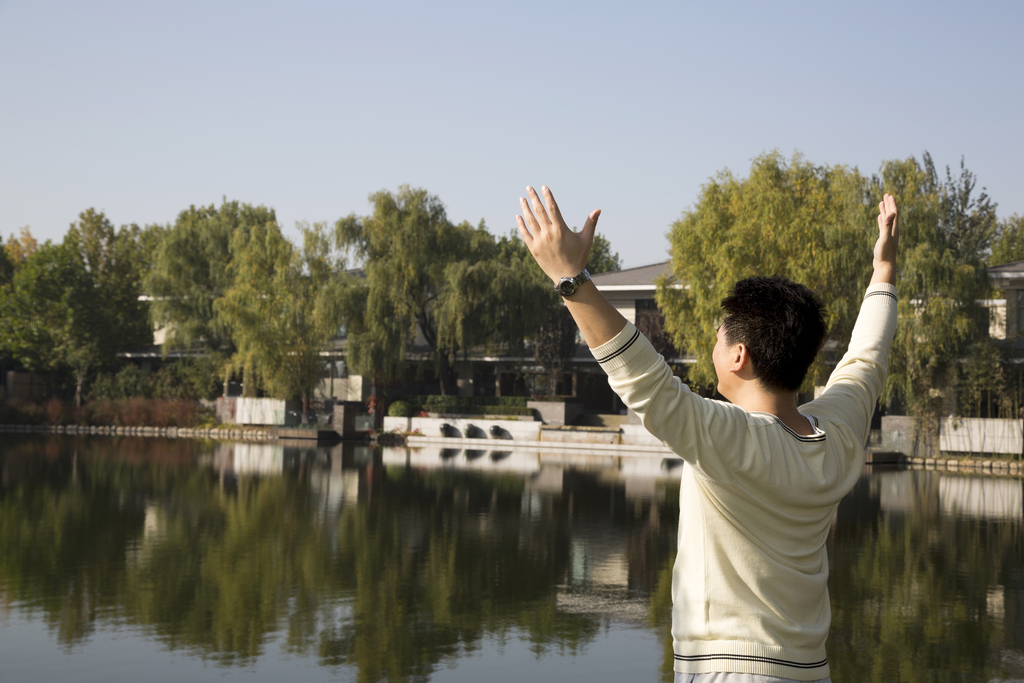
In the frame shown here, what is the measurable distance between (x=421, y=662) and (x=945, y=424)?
2704cm

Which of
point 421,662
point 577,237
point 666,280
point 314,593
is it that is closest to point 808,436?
point 577,237

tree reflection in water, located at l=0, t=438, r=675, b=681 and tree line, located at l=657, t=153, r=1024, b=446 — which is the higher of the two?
tree line, located at l=657, t=153, r=1024, b=446

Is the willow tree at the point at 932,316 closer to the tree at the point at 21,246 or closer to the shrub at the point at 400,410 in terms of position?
the shrub at the point at 400,410

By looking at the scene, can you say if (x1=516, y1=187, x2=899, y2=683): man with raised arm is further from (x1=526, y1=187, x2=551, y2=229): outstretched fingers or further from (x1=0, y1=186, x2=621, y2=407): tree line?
(x1=0, y1=186, x2=621, y2=407): tree line

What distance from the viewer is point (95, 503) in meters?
14.4

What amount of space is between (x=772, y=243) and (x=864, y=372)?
26924 millimetres

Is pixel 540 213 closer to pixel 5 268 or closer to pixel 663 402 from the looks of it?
pixel 663 402

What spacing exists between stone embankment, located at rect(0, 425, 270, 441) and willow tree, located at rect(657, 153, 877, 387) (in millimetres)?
17166

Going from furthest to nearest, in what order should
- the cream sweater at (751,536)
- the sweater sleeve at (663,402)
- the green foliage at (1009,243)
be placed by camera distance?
the green foliage at (1009,243) → the cream sweater at (751,536) → the sweater sleeve at (663,402)

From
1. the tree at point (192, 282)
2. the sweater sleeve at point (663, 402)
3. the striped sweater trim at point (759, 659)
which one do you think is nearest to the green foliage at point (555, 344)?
the tree at point (192, 282)

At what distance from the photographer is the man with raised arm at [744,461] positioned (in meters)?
1.90

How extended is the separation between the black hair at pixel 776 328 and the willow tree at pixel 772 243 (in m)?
25.9

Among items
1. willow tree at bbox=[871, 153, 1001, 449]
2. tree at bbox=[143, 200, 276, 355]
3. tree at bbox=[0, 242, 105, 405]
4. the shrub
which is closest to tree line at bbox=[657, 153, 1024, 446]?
willow tree at bbox=[871, 153, 1001, 449]

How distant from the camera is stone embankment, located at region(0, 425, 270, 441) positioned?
119 ft
